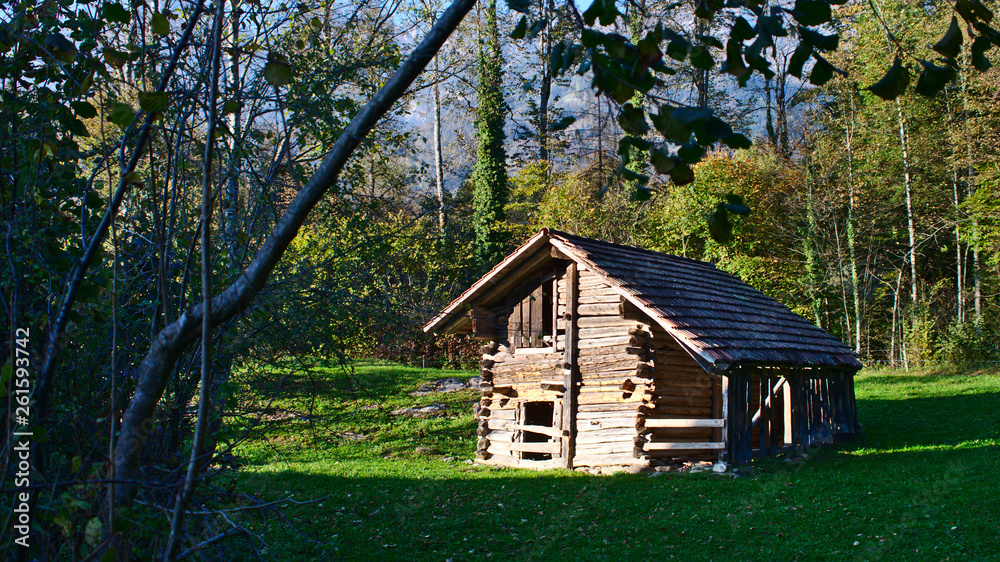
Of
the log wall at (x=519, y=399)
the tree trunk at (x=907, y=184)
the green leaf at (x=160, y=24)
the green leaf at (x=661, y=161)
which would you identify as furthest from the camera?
the tree trunk at (x=907, y=184)

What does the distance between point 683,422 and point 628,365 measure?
1.58 metres

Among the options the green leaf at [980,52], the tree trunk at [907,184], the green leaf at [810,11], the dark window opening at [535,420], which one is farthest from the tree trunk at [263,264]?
the tree trunk at [907,184]

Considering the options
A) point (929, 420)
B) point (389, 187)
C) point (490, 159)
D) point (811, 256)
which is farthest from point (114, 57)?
point (811, 256)

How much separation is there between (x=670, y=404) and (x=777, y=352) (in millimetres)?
2611

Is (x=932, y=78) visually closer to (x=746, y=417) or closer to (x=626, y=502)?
(x=626, y=502)

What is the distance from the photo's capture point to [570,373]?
1471 cm

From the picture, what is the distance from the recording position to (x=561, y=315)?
1521cm

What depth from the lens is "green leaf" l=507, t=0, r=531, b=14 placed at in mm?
2408

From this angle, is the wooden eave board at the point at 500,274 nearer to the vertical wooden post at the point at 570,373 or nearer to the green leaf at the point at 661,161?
the vertical wooden post at the point at 570,373

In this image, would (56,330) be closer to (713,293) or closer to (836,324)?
(713,293)

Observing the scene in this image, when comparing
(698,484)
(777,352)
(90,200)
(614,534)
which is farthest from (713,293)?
(90,200)

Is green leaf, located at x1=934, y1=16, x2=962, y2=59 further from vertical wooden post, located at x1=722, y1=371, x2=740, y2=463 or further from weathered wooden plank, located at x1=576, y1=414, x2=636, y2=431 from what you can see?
weathered wooden plank, located at x1=576, y1=414, x2=636, y2=431

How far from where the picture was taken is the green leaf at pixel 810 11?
2.10 m

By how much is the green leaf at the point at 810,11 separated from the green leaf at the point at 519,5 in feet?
2.97
